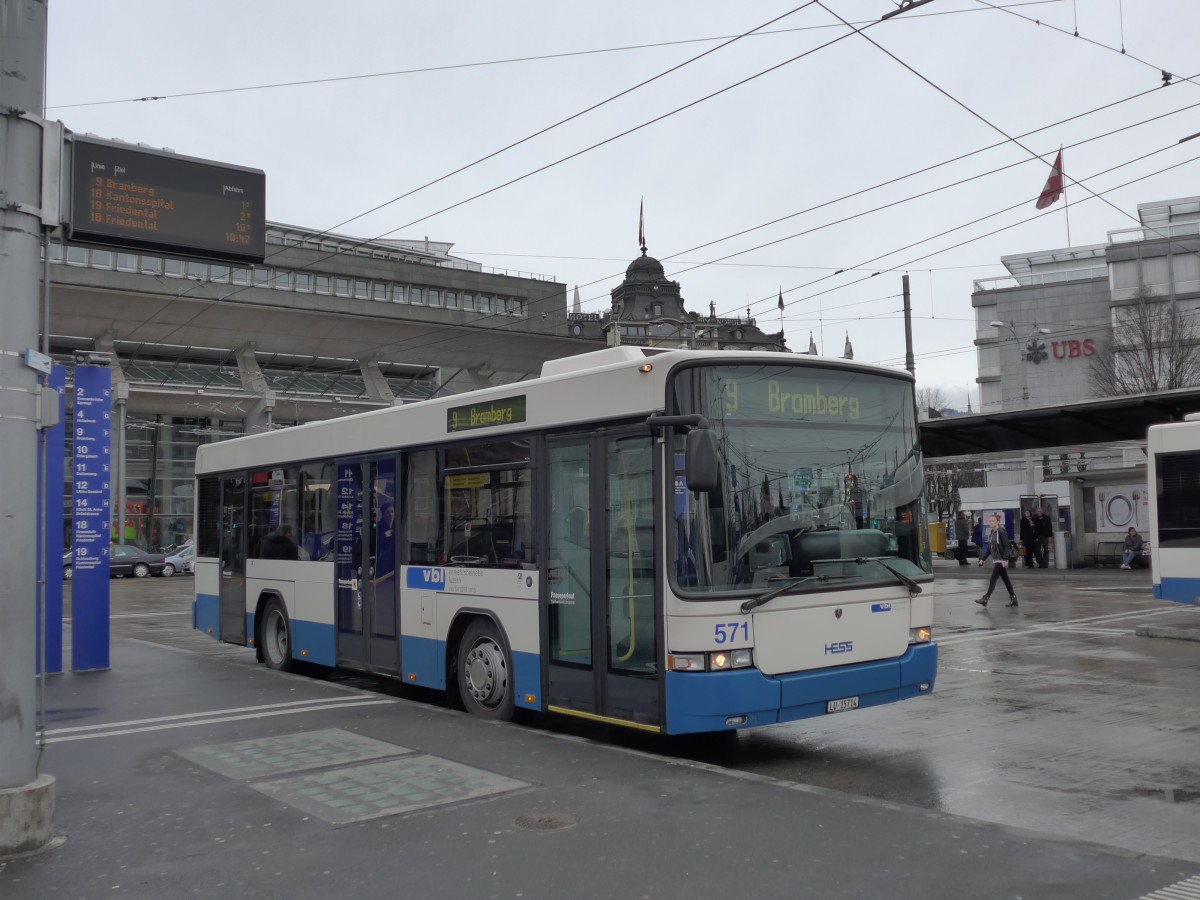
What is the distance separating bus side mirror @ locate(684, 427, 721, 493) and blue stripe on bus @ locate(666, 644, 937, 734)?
1340 mm

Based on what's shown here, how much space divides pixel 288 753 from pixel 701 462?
12.4ft

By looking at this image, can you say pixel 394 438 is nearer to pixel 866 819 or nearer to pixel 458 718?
pixel 458 718

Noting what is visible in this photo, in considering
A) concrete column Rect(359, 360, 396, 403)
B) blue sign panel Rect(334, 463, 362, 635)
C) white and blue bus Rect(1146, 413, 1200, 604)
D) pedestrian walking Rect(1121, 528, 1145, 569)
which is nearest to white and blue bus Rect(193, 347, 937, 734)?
blue sign panel Rect(334, 463, 362, 635)

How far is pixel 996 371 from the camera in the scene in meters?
77.6

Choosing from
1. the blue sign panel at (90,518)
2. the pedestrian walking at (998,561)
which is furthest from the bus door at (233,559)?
the pedestrian walking at (998,561)

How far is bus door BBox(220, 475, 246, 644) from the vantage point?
46.8ft

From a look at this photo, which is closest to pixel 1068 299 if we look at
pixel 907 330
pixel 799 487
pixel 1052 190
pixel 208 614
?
pixel 907 330

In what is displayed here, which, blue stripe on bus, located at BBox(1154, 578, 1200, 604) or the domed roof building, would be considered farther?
the domed roof building

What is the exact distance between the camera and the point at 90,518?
582 inches

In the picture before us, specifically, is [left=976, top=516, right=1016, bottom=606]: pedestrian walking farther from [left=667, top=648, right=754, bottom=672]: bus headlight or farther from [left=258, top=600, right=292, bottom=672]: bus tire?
[left=667, top=648, right=754, bottom=672]: bus headlight

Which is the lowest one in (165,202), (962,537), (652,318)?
(962,537)

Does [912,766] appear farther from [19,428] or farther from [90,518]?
[90,518]

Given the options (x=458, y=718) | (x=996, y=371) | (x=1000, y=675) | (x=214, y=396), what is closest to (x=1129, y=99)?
(x=1000, y=675)

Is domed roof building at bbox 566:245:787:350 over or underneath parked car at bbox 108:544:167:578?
over
